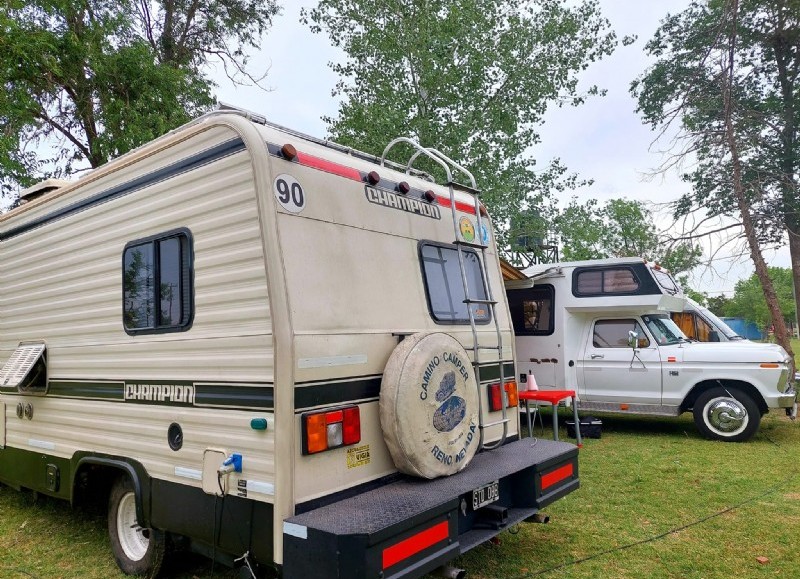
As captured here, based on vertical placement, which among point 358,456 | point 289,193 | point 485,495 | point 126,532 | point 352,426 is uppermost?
point 289,193

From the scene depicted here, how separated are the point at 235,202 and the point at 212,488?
1.53m

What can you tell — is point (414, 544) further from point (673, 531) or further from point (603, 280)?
point (603, 280)

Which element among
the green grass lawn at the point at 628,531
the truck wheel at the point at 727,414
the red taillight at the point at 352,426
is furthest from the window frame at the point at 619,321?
the red taillight at the point at 352,426

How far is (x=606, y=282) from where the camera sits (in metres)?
9.05

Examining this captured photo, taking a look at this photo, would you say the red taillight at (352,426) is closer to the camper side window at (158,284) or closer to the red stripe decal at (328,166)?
the camper side window at (158,284)

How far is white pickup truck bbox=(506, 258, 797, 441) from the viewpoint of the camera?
8.37 metres

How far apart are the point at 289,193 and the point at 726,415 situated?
25.1 feet

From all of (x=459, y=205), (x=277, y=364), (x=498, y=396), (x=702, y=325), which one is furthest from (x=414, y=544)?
(x=702, y=325)

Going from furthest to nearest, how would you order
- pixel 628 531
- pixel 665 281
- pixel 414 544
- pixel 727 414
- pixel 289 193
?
pixel 665 281 → pixel 727 414 → pixel 628 531 → pixel 289 193 → pixel 414 544

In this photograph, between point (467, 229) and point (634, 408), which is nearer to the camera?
point (467, 229)

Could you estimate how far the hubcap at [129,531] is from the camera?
4047 mm

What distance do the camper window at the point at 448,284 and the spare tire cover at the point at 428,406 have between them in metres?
0.41

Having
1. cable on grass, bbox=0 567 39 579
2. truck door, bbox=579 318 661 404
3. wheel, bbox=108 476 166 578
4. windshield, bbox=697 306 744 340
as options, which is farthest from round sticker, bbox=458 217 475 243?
windshield, bbox=697 306 744 340

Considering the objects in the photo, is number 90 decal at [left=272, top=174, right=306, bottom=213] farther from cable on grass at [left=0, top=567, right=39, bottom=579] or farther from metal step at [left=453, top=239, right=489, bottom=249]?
cable on grass at [left=0, top=567, right=39, bottom=579]
